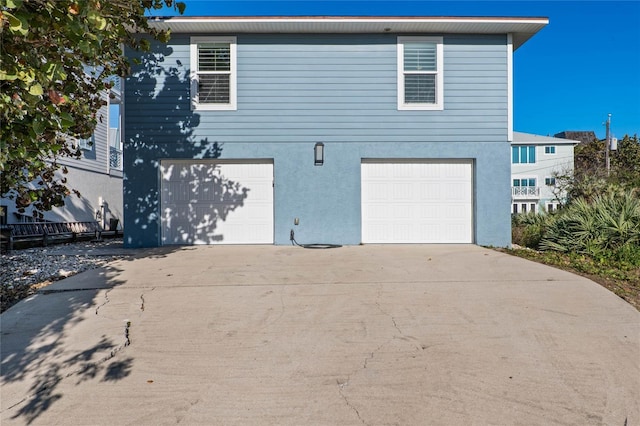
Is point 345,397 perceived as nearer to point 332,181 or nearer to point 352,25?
point 332,181

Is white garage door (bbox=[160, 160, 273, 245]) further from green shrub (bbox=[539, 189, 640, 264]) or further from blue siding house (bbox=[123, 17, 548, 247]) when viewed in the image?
green shrub (bbox=[539, 189, 640, 264])

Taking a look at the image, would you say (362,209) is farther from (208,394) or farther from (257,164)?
(208,394)

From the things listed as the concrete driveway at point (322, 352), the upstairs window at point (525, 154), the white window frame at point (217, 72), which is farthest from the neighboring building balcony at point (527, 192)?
the concrete driveway at point (322, 352)

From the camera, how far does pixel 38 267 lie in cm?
616

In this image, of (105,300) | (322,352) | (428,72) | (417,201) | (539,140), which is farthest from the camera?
(539,140)

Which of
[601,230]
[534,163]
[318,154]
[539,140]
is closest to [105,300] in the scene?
[318,154]

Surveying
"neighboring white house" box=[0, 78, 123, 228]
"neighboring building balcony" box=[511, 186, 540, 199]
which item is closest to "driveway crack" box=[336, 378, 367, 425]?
"neighboring white house" box=[0, 78, 123, 228]

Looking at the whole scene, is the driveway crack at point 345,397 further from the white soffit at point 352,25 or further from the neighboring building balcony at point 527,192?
the neighboring building balcony at point 527,192

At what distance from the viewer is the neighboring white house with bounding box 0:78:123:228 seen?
45.3 ft

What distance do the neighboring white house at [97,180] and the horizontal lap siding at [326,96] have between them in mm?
5565

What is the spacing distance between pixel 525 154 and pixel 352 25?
1053 inches

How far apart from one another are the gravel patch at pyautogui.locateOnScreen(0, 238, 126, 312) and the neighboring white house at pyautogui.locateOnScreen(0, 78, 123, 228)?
585cm

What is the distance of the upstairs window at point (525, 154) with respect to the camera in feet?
98.7

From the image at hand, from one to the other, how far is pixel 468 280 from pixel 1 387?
512cm
